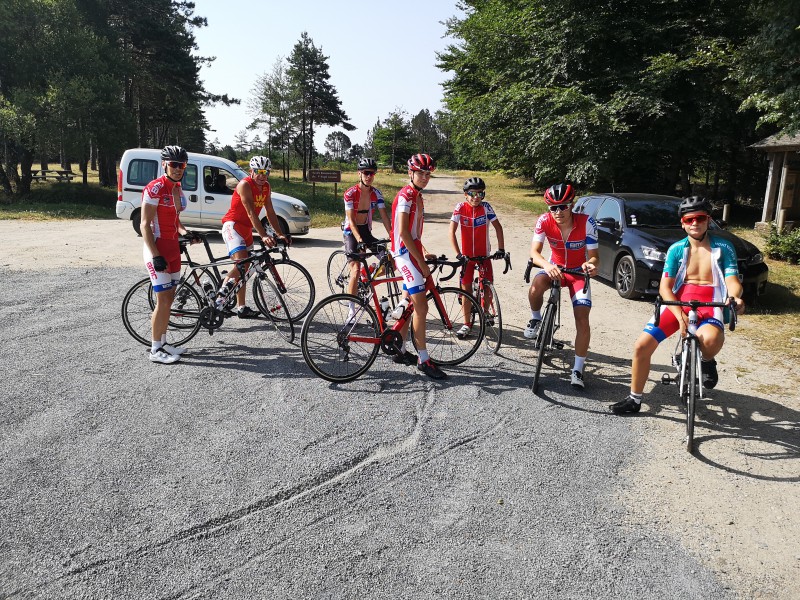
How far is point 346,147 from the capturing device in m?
116

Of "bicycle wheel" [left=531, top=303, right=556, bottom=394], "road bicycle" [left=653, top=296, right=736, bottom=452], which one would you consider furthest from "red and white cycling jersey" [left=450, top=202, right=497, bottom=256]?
"road bicycle" [left=653, top=296, right=736, bottom=452]

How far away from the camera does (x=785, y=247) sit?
12.4 meters

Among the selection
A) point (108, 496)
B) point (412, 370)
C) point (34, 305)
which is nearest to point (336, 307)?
point (412, 370)

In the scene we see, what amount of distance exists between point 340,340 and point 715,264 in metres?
3.29

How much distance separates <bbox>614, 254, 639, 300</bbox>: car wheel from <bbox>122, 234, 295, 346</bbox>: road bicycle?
18.3ft

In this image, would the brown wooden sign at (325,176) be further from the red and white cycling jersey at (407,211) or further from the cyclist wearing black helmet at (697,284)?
the cyclist wearing black helmet at (697,284)

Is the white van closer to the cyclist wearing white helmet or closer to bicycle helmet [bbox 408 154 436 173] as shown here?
the cyclist wearing white helmet

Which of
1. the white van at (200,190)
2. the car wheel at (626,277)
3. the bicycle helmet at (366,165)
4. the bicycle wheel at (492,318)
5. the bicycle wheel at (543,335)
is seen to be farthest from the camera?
the white van at (200,190)

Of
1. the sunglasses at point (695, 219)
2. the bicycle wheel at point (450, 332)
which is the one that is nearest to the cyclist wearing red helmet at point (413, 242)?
the bicycle wheel at point (450, 332)

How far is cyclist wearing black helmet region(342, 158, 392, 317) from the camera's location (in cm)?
705

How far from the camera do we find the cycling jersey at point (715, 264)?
453 centimetres

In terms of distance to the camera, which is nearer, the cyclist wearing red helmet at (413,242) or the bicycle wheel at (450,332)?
Result: the cyclist wearing red helmet at (413,242)

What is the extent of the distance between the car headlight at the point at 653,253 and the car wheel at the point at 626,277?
0.81ft

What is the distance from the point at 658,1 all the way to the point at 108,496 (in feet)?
87.8
